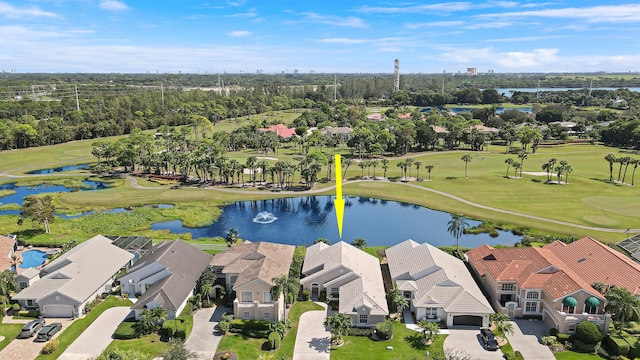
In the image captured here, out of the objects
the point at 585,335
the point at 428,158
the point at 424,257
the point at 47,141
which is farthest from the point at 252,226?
the point at 47,141

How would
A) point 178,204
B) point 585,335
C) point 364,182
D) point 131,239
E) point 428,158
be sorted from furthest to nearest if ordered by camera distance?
point 428,158
point 364,182
point 178,204
point 131,239
point 585,335

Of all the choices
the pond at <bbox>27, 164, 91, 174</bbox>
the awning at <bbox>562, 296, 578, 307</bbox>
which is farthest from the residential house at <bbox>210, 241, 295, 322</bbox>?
the pond at <bbox>27, 164, 91, 174</bbox>

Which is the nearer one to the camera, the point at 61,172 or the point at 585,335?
the point at 585,335

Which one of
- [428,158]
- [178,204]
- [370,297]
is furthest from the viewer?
[428,158]

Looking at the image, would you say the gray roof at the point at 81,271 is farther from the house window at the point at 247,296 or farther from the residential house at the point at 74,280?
the house window at the point at 247,296

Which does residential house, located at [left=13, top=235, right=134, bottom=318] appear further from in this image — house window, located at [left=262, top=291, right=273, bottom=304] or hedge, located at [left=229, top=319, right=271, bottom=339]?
house window, located at [left=262, top=291, right=273, bottom=304]

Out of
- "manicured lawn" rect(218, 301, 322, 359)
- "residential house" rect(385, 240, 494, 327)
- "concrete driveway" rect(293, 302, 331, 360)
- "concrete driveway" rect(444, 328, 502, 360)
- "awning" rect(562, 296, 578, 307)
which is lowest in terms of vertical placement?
"manicured lawn" rect(218, 301, 322, 359)

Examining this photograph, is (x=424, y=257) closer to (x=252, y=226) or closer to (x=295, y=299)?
(x=295, y=299)
